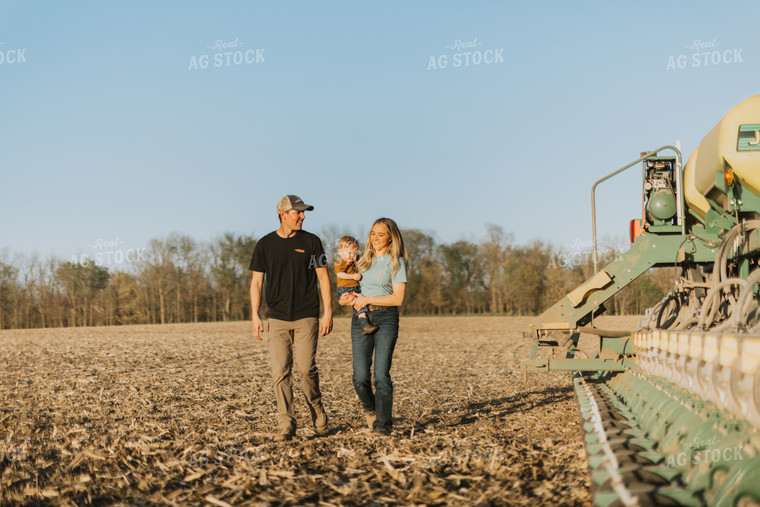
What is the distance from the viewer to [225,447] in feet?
18.9

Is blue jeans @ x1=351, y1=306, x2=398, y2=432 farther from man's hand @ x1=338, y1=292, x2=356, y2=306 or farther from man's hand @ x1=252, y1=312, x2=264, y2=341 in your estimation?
man's hand @ x1=252, y1=312, x2=264, y2=341

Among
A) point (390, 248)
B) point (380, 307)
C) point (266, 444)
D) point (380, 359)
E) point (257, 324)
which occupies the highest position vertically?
point (390, 248)

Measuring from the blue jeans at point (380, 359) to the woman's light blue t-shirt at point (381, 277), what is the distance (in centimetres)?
18

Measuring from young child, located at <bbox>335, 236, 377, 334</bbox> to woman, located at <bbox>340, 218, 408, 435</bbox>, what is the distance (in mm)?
63

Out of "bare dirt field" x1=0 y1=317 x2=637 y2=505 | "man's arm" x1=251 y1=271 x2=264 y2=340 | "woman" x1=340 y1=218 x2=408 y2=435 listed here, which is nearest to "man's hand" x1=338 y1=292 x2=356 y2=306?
"woman" x1=340 y1=218 x2=408 y2=435

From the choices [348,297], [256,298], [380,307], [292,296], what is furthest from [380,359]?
[256,298]

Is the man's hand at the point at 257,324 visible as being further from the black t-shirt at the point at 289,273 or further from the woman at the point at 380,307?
the woman at the point at 380,307

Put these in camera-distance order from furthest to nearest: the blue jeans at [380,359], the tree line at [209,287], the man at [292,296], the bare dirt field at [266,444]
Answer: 1. the tree line at [209,287]
2. the man at [292,296]
3. the blue jeans at [380,359]
4. the bare dirt field at [266,444]

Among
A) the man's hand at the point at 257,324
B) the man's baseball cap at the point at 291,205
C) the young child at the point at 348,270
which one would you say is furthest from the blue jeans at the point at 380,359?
the man's baseball cap at the point at 291,205

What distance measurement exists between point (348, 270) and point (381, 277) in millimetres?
332

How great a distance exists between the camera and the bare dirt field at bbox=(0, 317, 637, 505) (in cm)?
423

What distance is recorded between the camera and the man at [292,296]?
618 centimetres

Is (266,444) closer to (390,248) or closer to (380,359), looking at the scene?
(380,359)

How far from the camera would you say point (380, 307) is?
6.16 meters
